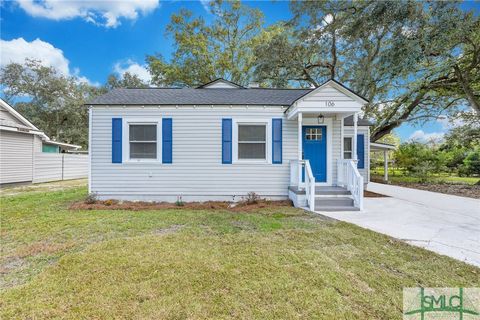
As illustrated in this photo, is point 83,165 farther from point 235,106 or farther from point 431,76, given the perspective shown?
point 431,76

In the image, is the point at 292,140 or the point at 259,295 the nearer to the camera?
the point at 259,295

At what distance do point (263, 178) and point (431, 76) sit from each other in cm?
1014

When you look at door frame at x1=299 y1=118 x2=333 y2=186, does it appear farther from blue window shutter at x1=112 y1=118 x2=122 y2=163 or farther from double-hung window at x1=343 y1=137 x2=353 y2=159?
blue window shutter at x1=112 y1=118 x2=122 y2=163

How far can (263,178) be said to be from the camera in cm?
749

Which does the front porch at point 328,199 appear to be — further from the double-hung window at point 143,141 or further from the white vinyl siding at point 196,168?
the double-hung window at point 143,141

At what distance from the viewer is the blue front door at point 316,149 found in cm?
765

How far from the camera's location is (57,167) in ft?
48.2

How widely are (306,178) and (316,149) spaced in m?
1.58

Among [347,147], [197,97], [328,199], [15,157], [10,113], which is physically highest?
[10,113]

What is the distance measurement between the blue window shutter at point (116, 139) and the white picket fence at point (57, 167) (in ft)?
29.9

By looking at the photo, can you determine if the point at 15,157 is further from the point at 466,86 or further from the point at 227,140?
the point at 466,86

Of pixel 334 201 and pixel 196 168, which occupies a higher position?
pixel 196 168

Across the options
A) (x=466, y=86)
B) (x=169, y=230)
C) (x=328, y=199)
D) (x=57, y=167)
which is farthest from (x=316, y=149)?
(x=57, y=167)

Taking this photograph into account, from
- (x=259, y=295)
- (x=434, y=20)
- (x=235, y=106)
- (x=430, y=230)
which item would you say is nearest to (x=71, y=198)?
(x=235, y=106)
